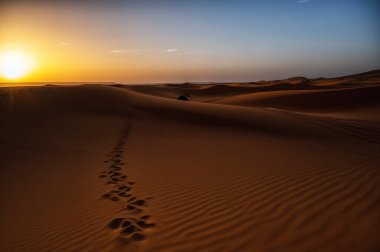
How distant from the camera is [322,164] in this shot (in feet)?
19.2

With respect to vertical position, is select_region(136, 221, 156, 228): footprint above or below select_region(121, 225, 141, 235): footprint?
above

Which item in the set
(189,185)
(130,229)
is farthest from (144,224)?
(189,185)

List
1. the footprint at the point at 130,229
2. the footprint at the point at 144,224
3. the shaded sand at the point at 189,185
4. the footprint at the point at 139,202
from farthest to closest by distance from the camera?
1. the footprint at the point at 139,202
2. the footprint at the point at 144,224
3. the footprint at the point at 130,229
4. the shaded sand at the point at 189,185

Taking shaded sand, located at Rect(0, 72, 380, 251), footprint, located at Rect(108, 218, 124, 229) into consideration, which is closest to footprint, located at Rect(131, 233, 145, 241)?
shaded sand, located at Rect(0, 72, 380, 251)

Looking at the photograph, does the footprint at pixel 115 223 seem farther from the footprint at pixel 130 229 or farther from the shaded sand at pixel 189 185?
the footprint at pixel 130 229

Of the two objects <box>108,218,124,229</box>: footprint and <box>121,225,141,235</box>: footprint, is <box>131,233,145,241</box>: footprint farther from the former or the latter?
<box>108,218,124,229</box>: footprint

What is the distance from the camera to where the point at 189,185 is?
16.6 ft

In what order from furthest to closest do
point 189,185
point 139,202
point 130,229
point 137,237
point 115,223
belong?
point 189,185 < point 139,202 < point 115,223 < point 130,229 < point 137,237

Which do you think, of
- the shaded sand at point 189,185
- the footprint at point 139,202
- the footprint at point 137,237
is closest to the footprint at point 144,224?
the shaded sand at point 189,185

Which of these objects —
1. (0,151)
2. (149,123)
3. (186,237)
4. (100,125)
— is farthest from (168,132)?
(186,237)

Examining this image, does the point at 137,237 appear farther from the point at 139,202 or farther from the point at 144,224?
the point at 139,202

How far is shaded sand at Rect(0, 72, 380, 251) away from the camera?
3.30 meters

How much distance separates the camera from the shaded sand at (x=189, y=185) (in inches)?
130

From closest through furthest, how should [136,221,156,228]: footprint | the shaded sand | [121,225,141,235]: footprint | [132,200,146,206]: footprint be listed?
the shaded sand < [121,225,141,235]: footprint < [136,221,156,228]: footprint < [132,200,146,206]: footprint
